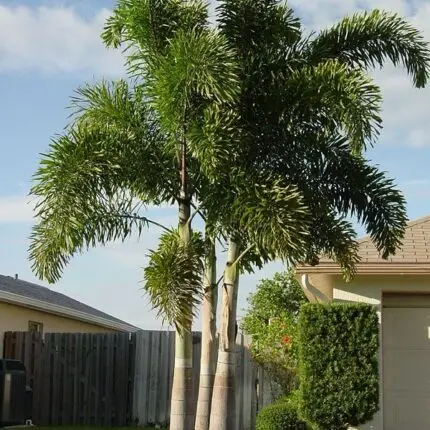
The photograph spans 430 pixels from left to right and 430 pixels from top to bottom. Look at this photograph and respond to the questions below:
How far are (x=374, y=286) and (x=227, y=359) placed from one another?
2629 mm

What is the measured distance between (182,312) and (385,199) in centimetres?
371

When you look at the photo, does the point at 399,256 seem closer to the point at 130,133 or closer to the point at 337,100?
the point at 337,100

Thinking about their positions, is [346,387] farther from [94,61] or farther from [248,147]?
[94,61]

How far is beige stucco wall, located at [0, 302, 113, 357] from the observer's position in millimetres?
20328

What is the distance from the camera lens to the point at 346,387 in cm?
1334

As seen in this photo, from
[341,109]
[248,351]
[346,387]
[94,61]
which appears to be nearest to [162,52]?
[94,61]

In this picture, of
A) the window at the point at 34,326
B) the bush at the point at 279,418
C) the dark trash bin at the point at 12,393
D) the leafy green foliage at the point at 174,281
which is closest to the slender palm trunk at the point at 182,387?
the leafy green foliage at the point at 174,281

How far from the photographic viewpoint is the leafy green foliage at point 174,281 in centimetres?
1213

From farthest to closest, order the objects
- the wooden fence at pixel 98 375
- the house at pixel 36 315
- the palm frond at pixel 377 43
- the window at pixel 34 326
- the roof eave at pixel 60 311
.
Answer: the window at pixel 34 326, the house at pixel 36 315, the roof eave at pixel 60 311, the wooden fence at pixel 98 375, the palm frond at pixel 377 43

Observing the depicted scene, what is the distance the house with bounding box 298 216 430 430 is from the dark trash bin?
20.8ft

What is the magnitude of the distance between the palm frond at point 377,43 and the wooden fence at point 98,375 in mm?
6488

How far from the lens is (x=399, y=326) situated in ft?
47.8

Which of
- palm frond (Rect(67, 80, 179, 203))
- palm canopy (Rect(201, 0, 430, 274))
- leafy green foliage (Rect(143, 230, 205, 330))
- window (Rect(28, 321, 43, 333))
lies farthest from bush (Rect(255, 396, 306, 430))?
window (Rect(28, 321, 43, 333))

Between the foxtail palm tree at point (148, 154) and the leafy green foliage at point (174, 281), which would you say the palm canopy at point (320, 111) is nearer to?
the foxtail palm tree at point (148, 154)
